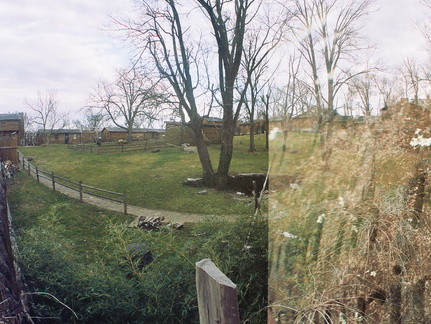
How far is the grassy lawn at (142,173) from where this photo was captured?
2469 mm

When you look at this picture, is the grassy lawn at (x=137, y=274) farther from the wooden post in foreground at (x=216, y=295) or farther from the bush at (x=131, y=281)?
the wooden post in foreground at (x=216, y=295)

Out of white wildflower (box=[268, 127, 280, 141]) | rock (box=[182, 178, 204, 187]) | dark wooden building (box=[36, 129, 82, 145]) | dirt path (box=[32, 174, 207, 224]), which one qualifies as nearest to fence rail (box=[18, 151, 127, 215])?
dirt path (box=[32, 174, 207, 224])

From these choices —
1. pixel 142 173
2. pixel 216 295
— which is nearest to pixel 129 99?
pixel 142 173

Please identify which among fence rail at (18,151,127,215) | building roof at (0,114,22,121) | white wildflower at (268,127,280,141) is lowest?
fence rail at (18,151,127,215)

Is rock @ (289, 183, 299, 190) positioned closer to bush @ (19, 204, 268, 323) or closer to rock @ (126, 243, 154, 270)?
bush @ (19, 204, 268, 323)

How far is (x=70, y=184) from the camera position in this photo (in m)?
2.42

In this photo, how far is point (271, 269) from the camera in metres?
1.36

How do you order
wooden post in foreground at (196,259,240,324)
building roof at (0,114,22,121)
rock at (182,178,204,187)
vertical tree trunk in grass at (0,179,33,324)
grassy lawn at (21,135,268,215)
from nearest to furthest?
1. wooden post in foreground at (196,259,240,324)
2. vertical tree trunk in grass at (0,179,33,324)
3. building roof at (0,114,22,121)
4. grassy lawn at (21,135,268,215)
5. rock at (182,178,204,187)

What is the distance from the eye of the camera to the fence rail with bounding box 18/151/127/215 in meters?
2.30

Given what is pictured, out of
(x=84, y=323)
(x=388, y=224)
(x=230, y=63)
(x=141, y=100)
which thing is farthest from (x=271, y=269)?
(x=230, y=63)

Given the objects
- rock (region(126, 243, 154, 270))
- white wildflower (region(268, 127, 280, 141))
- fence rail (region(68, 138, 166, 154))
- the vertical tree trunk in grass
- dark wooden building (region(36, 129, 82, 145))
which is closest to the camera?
the vertical tree trunk in grass

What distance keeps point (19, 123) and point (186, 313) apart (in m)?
2.08

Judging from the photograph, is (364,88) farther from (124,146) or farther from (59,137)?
(124,146)

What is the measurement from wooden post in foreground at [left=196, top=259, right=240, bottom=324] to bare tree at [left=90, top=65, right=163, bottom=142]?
7.72 feet
